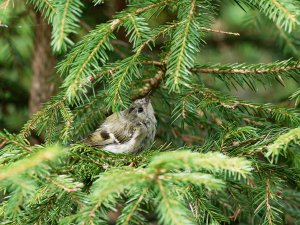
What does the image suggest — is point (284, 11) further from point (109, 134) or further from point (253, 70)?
point (109, 134)

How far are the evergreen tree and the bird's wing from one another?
59 cm

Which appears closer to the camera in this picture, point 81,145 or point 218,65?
point 81,145

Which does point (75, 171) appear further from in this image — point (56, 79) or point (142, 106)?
point (56, 79)

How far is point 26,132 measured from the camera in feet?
8.32

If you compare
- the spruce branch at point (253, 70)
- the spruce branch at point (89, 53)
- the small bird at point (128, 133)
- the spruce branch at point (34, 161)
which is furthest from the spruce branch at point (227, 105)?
the spruce branch at point (34, 161)

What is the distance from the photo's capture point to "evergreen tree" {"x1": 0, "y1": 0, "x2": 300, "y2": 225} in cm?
173

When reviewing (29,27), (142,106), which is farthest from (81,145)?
(29,27)

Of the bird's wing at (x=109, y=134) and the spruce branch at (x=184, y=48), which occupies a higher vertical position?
the spruce branch at (x=184, y=48)

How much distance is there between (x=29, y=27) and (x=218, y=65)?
198 cm

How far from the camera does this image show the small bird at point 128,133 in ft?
11.3

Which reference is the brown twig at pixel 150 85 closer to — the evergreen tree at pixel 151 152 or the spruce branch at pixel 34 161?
the evergreen tree at pixel 151 152

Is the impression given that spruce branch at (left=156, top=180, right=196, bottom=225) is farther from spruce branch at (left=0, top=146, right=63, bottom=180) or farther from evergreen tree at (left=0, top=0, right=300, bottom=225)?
spruce branch at (left=0, top=146, right=63, bottom=180)

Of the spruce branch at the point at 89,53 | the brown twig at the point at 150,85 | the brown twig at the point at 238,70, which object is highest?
the spruce branch at the point at 89,53

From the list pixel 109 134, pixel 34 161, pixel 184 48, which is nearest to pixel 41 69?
pixel 109 134
